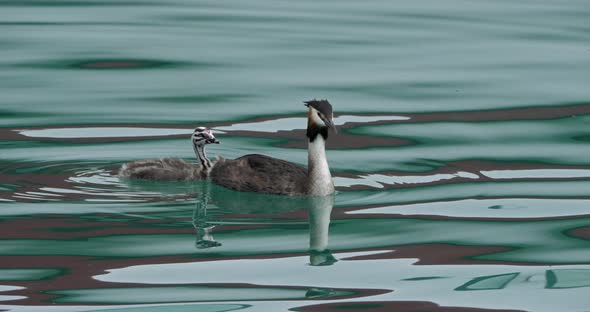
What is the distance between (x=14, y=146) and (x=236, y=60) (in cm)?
661

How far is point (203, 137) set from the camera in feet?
49.8

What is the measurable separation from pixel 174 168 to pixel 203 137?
494 mm

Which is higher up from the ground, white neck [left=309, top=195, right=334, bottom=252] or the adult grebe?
the adult grebe

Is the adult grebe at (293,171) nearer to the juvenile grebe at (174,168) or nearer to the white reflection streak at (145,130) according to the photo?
the juvenile grebe at (174,168)

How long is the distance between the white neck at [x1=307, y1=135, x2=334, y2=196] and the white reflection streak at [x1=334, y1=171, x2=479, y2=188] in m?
0.57

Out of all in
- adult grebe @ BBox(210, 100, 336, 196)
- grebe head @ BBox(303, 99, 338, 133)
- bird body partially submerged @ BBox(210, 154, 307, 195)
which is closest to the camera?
grebe head @ BBox(303, 99, 338, 133)

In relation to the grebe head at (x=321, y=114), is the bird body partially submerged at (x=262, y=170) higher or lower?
lower

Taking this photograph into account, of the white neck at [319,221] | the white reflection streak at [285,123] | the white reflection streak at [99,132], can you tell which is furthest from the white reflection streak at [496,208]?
the white reflection streak at [99,132]

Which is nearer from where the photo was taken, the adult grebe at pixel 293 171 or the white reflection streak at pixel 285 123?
the adult grebe at pixel 293 171

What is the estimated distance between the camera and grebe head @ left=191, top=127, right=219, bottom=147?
596 inches

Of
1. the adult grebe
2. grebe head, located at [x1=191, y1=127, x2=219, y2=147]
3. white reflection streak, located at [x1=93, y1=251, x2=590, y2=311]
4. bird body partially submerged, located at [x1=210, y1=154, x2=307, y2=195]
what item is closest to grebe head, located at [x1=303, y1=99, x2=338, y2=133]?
the adult grebe

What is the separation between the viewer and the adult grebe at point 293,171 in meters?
13.9

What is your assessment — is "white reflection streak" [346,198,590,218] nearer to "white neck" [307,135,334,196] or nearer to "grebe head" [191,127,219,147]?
"white neck" [307,135,334,196]

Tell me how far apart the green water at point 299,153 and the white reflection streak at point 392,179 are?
0.05 metres
